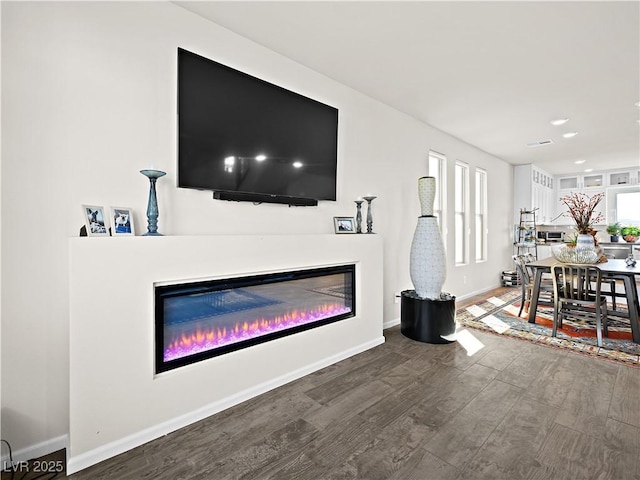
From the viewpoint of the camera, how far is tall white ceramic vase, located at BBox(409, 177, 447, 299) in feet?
11.1

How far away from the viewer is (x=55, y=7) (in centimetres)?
170

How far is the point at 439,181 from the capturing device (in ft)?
15.9

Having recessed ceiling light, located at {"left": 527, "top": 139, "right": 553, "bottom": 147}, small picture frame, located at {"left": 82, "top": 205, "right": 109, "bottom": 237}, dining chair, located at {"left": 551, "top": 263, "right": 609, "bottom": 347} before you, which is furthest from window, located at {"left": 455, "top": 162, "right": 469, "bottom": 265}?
small picture frame, located at {"left": 82, "top": 205, "right": 109, "bottom": 237}

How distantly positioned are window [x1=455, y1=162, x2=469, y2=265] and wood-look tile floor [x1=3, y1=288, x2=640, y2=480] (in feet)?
9.14

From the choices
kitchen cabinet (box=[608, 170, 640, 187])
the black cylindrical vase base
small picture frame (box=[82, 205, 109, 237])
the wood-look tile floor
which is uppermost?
kitchen cabinet (box=[608, 170, 640, 187])

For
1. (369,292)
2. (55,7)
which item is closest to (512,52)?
(369,292)

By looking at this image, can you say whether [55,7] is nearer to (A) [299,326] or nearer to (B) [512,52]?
(A) [299,326]

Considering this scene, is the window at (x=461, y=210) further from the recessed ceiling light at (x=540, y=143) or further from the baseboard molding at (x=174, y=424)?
the baseboard molding at (x=174, y=424)

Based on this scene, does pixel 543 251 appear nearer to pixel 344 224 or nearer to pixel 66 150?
pixel 344 224

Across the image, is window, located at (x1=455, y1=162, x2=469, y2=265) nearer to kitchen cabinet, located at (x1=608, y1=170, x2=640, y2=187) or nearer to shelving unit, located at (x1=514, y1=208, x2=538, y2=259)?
shelving unit, located at (x1=514, y1=208, x2=538, y2=259)

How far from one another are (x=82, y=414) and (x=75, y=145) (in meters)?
1.39

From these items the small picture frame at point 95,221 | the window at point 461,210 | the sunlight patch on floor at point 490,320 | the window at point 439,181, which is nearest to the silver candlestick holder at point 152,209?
the small picture frame at point 95,221

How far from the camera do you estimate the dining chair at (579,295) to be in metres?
3.29

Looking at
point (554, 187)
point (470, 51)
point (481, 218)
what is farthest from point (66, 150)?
point (554, 187)
